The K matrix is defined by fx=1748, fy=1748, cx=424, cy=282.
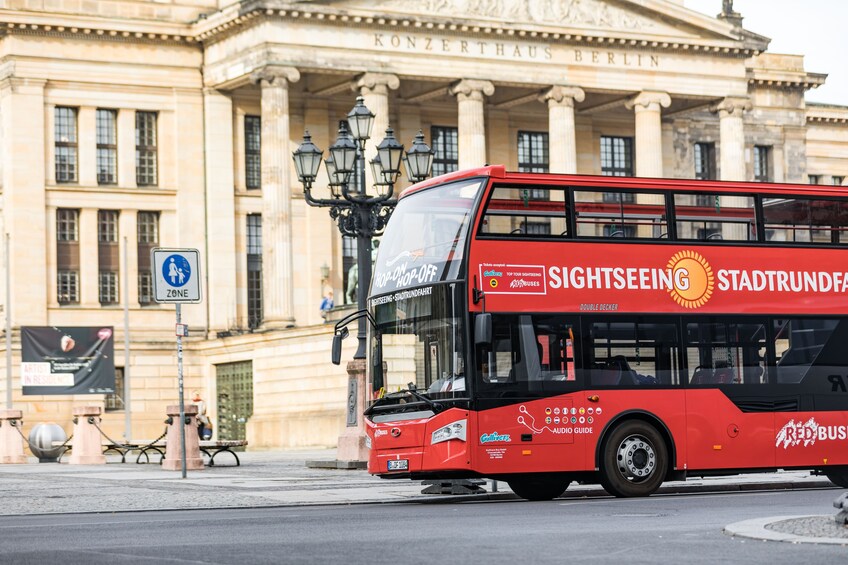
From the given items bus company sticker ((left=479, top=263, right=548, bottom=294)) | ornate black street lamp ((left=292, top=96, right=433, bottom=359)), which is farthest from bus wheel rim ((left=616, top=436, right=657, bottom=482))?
ornate black street lamp ((left=292, top=96, right=433, bottom=359))

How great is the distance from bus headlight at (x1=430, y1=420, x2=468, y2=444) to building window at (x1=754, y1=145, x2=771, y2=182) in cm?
5900

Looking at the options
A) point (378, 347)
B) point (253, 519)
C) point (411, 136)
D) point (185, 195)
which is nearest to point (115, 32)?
point (185, 195)

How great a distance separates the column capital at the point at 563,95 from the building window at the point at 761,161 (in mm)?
16232

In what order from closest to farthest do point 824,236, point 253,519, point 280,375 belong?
point 253,519
point 824,236
point 280,375

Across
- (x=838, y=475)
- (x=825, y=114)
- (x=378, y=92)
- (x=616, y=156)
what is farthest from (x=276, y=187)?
(x=838, y=475)

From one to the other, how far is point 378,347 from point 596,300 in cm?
299

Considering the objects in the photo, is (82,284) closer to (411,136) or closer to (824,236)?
(411,136)

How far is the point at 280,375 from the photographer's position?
5578 cm

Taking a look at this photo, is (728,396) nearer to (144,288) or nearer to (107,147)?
(144,288)

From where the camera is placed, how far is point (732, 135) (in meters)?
68.0

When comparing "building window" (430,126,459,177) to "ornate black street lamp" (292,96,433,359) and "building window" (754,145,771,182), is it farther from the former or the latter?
"ornate black street lamp" (292,96,433,359)

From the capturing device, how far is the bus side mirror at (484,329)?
69.3 ft

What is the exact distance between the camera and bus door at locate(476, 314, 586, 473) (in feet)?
70.9

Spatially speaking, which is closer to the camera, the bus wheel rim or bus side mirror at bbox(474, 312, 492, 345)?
bus side mirror at bbox(474, 312, 492, 345)
